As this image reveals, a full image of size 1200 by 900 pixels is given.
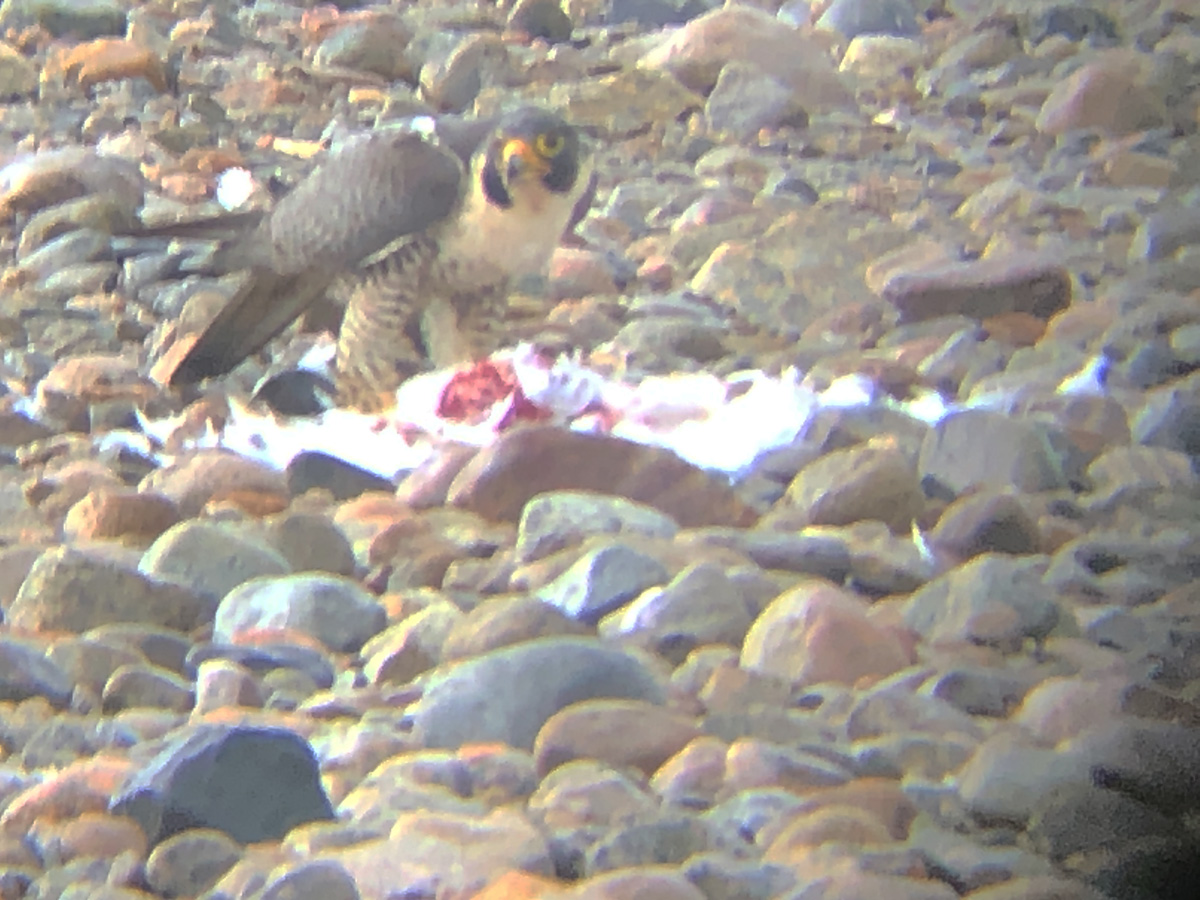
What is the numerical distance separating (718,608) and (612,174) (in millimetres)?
2480

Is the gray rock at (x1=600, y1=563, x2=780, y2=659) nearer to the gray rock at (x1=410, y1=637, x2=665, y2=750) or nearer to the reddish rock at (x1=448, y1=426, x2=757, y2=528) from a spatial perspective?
the gray rock at (x1=410, y1=637, x2=665, y2=750)

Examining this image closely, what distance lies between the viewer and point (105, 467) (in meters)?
2.47

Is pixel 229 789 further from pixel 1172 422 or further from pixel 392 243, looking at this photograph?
pixel 392 243

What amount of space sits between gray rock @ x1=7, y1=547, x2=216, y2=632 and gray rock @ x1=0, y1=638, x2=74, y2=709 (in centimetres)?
13

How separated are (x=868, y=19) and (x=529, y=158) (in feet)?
8.65

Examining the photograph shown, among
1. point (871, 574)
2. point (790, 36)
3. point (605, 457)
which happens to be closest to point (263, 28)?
point (790, 36)

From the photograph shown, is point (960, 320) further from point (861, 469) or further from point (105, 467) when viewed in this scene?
point (105, 467)

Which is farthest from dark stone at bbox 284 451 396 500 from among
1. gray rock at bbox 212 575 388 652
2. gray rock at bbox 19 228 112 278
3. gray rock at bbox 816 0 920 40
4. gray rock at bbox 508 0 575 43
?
gray rock at bbox 816 0 920 40

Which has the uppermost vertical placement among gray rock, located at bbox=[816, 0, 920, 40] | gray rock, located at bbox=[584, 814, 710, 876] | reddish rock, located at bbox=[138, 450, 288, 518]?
gray rock, located at bbox=[584, 814, 710, 876]

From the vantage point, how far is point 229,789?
1.32 meters

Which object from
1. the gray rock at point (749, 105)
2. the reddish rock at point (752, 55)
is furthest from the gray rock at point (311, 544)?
the reddish rock at point (752, 55)

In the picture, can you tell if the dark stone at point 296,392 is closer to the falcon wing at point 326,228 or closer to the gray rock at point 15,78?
the falcon wing at point 326,228

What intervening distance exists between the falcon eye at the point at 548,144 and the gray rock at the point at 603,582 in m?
1.24

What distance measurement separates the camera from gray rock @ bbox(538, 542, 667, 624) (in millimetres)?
1771
